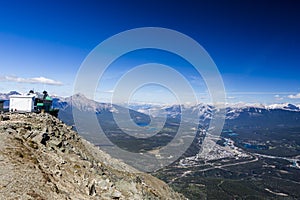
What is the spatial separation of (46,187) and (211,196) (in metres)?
165

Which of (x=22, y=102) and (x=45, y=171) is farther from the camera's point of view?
(x=22, y=102)

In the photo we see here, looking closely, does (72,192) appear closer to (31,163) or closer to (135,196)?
(31,163)

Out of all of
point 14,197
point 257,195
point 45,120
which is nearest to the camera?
point 14,197

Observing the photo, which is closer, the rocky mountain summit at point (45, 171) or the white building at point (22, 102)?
the rocky mountain summit at point (45, 171)

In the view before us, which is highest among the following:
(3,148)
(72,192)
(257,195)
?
(3,148)

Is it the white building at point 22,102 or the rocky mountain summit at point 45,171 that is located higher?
the white building at point 22,102

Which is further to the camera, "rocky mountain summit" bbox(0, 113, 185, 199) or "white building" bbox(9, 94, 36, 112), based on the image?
"white building" bbox(9, 94, 36, 112)

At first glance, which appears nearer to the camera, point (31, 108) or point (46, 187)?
point (46, 187)

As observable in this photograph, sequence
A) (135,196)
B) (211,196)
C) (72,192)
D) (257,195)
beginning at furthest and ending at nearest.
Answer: (257,195)
(211,196)
(135,196)
(72,192)

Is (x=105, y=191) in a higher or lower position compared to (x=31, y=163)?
lower

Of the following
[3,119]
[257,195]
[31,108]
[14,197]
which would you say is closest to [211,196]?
[257,195]

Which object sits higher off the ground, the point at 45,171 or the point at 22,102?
the point at 22,102

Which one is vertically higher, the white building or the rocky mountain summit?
the white building

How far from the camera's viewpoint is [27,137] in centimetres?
2969
